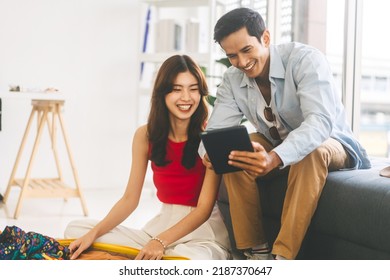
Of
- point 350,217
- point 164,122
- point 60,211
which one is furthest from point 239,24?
point 60,211

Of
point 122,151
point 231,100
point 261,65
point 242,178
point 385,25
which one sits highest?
point 385,25

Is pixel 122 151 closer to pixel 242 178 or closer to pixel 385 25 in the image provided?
pixel 385 25

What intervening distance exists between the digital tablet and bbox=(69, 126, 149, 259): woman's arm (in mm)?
392

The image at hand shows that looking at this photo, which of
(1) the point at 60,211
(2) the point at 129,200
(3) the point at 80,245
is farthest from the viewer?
(1) the point at 60,211

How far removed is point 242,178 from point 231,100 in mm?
314

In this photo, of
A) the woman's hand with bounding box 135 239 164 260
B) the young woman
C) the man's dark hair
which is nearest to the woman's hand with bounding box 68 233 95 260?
the young woman

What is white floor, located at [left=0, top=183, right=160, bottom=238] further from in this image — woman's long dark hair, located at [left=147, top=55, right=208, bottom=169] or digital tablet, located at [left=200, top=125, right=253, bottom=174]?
digital tablet, located at [left=200, top=125, right=253, bottom=174]

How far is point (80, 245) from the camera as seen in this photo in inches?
77.6

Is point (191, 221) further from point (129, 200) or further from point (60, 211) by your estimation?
point (60, 211)

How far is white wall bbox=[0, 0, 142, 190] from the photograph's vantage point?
13.8ft

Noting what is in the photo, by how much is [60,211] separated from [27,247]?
172cm
